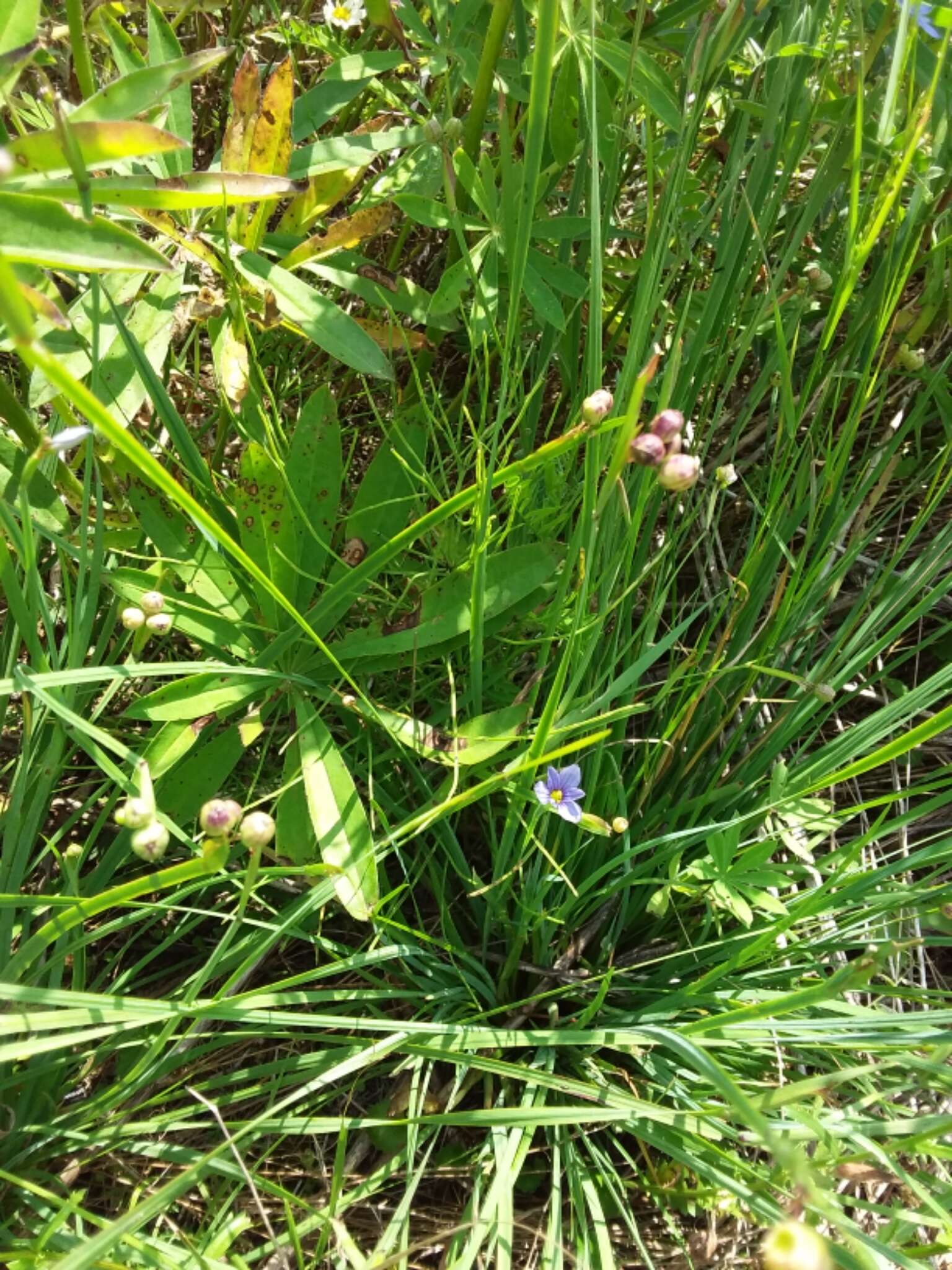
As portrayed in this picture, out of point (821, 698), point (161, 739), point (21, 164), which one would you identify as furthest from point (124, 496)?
point (821, 698)

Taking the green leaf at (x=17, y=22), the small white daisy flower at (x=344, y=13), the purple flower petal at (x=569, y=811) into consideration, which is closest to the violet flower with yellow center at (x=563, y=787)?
the purple flower petal at (x=569, y=811)

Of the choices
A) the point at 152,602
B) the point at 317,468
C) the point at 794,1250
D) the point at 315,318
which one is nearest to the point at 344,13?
the point at 315,318

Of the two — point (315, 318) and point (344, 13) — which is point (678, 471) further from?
point (344, 13)

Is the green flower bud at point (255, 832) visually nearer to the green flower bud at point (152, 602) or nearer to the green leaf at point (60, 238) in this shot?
the green flower bud at point (152, 602)

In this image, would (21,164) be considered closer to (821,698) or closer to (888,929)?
(821,698)

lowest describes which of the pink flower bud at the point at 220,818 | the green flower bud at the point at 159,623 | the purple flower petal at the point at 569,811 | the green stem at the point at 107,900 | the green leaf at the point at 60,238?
the purple flower petal at the point at 569,811
